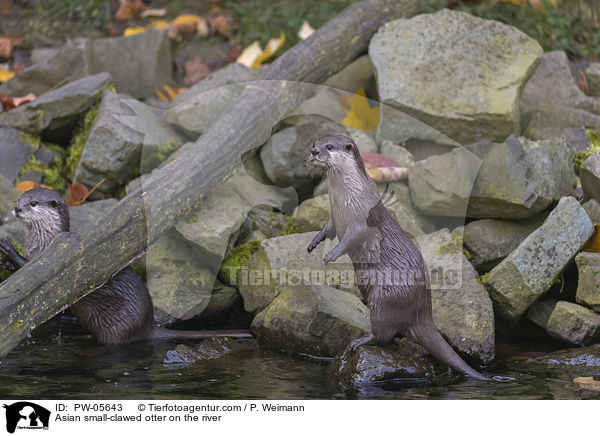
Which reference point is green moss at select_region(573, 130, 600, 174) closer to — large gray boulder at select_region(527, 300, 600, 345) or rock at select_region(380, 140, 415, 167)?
rock at select_region(380, 140, 415, 167)

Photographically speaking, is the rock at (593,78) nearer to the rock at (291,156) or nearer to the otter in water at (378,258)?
the rock at (291,156)

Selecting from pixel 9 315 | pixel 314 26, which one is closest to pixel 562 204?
pixel 9 315

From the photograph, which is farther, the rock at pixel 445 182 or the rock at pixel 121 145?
the rock at pixel 121 145

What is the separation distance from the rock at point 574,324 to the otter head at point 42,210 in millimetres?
2777

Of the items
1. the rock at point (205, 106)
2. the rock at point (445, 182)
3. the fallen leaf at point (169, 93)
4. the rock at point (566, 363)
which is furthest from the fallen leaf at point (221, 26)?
the rock at point (566, 363)

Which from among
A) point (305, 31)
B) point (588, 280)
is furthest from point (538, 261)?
point (305, 31)

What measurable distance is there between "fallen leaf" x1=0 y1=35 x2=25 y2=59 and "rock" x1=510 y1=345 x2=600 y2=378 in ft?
18.5

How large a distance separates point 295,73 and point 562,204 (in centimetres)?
207

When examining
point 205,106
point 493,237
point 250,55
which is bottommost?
Result: point 493,237

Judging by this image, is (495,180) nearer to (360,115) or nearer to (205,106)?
(360,115)

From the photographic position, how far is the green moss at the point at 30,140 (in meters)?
5.33

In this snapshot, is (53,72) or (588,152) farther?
(53,72)

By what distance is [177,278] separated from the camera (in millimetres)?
4504
